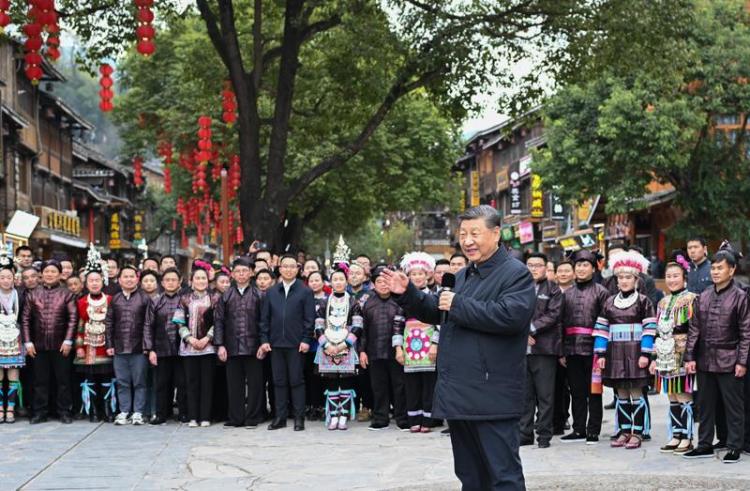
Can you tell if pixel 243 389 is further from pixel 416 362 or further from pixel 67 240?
pixel 67 240

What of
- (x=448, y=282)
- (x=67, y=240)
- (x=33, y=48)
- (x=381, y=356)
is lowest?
(x=381, y=356)

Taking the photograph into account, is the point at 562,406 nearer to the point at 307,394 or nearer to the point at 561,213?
the point at 307,394

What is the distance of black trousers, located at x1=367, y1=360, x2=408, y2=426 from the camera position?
44.8ft

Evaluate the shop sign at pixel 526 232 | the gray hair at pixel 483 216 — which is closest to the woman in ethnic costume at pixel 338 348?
the gray hair at pixel 483 216

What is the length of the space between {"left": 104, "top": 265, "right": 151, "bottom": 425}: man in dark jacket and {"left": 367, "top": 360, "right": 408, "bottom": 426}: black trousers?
2.86m

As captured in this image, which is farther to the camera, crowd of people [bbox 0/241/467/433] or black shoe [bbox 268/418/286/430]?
crowd of people [bbox 0/241/467/433]

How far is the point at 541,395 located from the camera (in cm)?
1197

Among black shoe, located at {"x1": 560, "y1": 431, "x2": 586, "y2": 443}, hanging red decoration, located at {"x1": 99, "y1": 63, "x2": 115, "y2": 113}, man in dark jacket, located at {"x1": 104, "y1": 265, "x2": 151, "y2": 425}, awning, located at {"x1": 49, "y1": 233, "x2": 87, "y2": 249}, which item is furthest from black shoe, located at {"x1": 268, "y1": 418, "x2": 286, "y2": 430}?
awning, located at {"x1": 49, "y1": 233, "x2": 87, "y2": 249}

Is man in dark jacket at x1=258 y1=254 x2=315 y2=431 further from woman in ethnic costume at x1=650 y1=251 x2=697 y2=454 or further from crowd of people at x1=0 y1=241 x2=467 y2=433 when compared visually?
woman in ethnic costume at x1=650 y1=251 x2=697 y2=454

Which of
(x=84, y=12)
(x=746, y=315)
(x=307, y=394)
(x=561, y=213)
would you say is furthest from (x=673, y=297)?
(x=561, y=213)

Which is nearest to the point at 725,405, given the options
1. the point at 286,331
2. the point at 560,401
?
the point at 560,401

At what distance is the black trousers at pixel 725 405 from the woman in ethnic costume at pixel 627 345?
666 mm

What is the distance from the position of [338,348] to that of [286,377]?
763 mm

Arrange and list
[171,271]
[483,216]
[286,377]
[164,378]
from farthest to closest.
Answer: [171,271] < [164,378] < [286,377] < [483,216]
